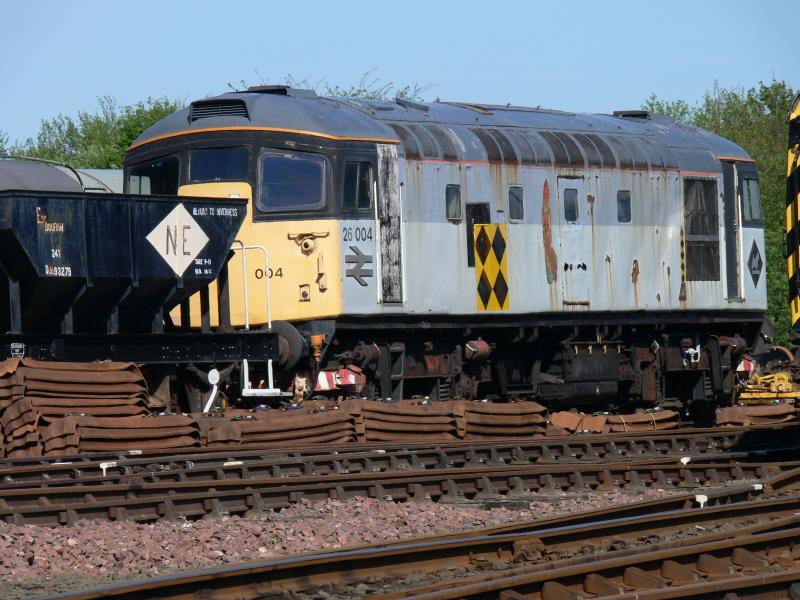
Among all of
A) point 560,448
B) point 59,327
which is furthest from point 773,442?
point 59,327

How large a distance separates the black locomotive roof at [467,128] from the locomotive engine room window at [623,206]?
44cm

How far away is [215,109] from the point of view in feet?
59.8

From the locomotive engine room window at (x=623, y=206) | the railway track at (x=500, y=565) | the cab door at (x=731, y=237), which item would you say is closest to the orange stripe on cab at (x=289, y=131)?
the locomotive engine room window at (x=623, y=206)

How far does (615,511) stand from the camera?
997 cm

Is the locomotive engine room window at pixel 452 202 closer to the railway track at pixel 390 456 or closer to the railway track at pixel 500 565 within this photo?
the railway track at pixel 390 456

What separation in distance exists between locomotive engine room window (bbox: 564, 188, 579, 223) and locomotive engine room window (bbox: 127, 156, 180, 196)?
18.4 feet

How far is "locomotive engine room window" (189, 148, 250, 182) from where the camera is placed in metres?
17.9

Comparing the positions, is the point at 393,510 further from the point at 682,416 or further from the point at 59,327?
the point at 682,416

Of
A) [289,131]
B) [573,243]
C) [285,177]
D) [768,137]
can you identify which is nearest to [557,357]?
[573,243]

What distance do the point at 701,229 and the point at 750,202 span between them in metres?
1.36

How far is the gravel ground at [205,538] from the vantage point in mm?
8375

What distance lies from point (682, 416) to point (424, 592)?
17.4 meters

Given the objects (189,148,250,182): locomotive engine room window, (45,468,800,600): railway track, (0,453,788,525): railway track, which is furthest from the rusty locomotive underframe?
(45,468,800,600): railway track

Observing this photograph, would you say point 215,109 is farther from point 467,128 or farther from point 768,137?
point 768,137
